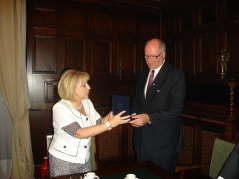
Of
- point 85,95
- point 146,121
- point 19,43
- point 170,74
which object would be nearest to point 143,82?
point 170,74

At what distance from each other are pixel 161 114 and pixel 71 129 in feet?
2.96

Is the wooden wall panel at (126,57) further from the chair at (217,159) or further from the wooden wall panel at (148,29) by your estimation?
the chair at (217,159)

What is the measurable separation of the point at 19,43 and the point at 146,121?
7.39ft

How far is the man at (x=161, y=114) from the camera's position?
2.23 m

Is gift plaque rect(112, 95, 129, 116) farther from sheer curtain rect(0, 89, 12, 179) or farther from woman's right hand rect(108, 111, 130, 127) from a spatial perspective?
sheer curtain rect(0, 89, 12, 179)

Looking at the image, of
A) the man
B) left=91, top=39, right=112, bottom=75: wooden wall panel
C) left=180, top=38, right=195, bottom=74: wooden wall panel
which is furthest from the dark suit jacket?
left=91, top=39, right=112, bottom=75: wooden wall panel

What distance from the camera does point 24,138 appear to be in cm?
331

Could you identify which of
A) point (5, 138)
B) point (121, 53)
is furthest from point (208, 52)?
point (5, 138)

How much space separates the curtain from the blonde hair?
172 cm

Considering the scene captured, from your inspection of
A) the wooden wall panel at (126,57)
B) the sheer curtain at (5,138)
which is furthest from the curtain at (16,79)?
the wooden wall panel at (126,57)

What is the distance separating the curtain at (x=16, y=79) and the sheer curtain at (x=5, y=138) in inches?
5.7

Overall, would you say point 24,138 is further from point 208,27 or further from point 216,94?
point 208,27

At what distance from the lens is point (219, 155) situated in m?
1.90

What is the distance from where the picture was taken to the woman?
5.64 ft
